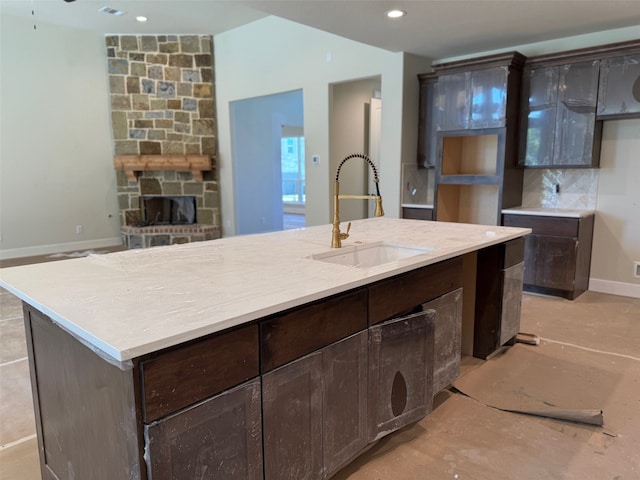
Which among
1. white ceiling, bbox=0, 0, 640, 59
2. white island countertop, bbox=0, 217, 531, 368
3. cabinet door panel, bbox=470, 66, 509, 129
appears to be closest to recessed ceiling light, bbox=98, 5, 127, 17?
white ceiling, bbox=0, 0, 640, 59

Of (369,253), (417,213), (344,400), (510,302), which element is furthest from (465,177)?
(344,400)

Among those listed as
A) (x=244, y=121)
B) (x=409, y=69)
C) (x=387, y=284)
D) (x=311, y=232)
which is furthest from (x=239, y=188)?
(x=387, y=284)

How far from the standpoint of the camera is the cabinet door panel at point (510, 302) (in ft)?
9.02

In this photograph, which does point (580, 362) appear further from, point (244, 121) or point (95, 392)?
point (244, 121)

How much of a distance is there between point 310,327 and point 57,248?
633cm

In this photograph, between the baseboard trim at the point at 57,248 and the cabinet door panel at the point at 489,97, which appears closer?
the cabinet door panel at the point at 489,97

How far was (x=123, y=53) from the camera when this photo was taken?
661 cm

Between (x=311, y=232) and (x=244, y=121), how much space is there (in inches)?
197

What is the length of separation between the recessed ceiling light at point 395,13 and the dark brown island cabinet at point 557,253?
2.12 metres

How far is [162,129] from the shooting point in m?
6.82

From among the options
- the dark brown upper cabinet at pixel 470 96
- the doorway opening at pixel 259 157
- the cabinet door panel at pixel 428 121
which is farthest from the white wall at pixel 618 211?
the doorway opening at pixel 259 157

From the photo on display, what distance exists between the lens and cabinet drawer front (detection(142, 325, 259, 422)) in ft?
3.58

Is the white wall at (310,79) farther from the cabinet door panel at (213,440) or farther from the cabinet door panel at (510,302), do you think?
the cabinet door panel at (213,440)

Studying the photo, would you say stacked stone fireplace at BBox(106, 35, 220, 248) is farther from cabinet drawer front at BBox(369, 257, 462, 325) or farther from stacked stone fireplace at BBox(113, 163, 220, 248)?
cabinet drawer front at BBox(369, 257, 462, 325)
